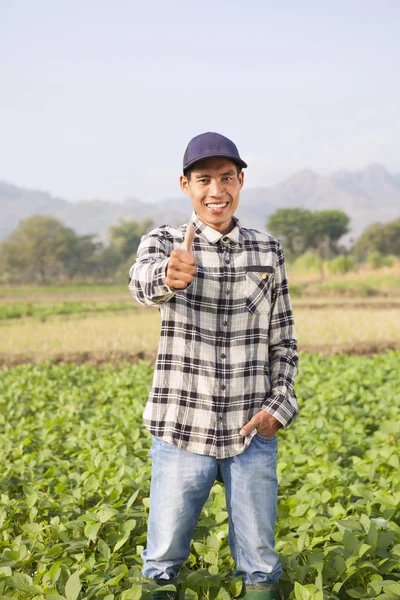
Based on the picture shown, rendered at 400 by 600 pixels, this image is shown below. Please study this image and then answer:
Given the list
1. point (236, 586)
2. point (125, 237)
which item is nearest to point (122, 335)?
point (125, 237)

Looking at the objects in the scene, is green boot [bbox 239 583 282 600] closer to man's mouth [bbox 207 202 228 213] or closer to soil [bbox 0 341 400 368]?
man's mouth [bbox 207 202 228 213]

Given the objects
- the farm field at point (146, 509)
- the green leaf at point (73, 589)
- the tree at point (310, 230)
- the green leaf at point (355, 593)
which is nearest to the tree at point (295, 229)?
the tree at point (310, 230)

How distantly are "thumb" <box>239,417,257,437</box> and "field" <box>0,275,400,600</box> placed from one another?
0.53 metres

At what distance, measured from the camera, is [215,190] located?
1947mm

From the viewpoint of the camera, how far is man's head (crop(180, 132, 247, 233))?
6.32ft

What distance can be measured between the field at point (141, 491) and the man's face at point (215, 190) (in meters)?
1.10

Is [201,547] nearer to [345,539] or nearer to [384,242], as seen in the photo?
[345,539]

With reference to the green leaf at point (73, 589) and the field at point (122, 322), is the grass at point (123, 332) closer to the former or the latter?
the field at point (122, 322)

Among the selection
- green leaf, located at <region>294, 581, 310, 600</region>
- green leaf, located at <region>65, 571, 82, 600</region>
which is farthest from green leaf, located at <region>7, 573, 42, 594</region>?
green leaf, located at <region>294, 581, 310, 600</region>

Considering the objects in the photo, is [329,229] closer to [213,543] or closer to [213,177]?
[213,543]

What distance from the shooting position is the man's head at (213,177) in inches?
75.8

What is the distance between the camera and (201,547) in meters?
2.44

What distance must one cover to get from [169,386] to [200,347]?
0.15 m

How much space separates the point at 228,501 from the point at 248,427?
0.25m
